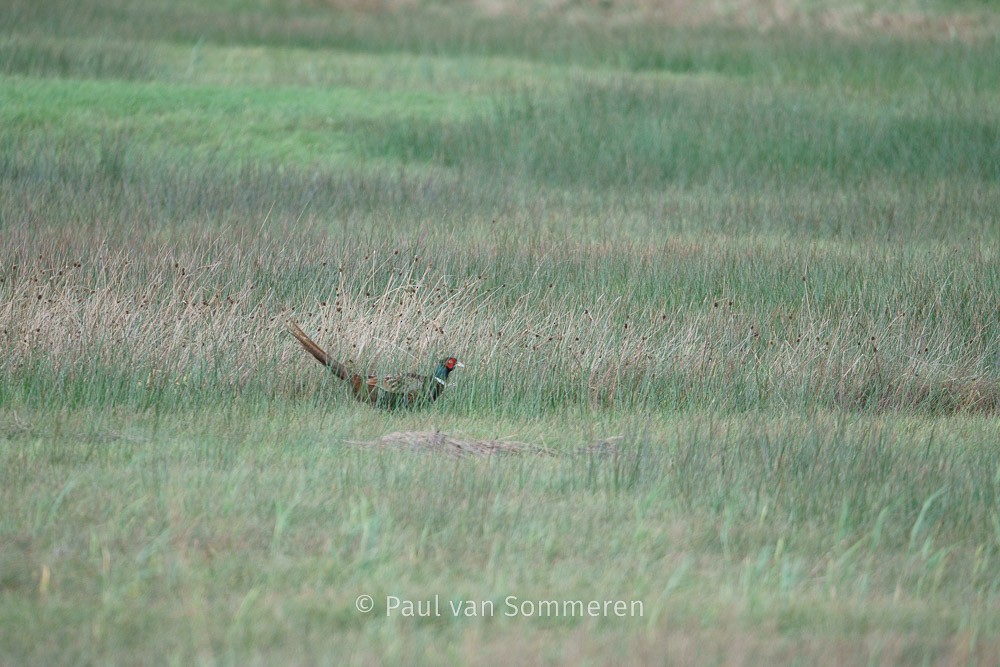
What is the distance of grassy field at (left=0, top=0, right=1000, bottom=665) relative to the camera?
4.62m

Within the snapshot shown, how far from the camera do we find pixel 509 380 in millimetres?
8430

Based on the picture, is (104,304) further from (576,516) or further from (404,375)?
(576,516)

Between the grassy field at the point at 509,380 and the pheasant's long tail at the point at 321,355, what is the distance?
10 cm

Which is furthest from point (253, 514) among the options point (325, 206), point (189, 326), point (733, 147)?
point (733, 147)

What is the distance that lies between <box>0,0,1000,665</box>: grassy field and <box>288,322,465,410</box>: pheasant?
0.12 meters

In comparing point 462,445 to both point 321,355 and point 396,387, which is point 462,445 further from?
point 321,355

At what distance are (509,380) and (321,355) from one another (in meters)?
1.44

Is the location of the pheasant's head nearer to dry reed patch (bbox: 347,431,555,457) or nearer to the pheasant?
the pheasant

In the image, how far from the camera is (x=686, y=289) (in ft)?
35.8

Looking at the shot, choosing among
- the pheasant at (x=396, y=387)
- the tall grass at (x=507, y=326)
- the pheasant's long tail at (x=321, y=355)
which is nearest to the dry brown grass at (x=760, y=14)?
the tall grass at (x=507, y=326)

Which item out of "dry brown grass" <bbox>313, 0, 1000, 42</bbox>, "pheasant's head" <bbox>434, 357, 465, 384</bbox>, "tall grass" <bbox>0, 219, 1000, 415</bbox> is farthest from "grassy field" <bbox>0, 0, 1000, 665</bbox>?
"dry brown grass" <bbox>313, 0, 1000, 42</bbox>

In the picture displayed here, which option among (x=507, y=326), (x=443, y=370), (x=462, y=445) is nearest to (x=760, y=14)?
(x=507, y=326)

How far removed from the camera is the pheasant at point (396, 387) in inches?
306

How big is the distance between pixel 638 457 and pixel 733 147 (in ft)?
43.3
